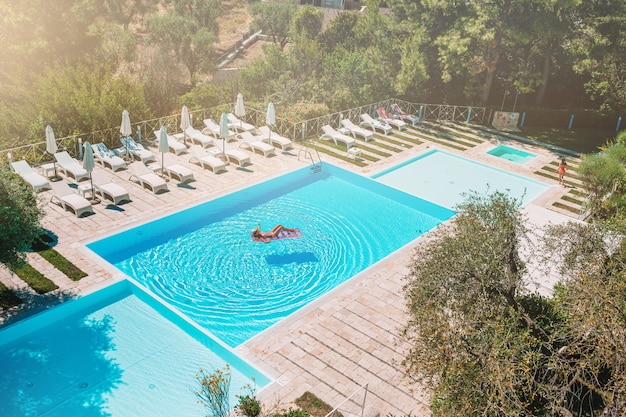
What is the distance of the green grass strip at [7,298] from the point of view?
1259cm

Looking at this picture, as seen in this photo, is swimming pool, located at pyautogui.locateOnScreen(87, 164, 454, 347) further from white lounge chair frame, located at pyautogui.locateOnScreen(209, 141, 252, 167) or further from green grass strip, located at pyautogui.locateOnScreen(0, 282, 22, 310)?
green grass strip, located at pyautogui.locateOnScreen(0, 282, 22, 310)

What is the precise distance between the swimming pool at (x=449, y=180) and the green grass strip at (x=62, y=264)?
40.0 feet

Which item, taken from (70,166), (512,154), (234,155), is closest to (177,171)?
(234,155)

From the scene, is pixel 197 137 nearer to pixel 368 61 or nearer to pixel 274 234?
pixel 274 234

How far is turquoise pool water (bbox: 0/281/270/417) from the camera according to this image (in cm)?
1064

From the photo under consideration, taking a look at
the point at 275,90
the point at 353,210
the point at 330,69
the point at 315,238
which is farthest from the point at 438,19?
the point at 315,238

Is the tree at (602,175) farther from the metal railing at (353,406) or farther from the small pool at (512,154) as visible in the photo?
the metal railing at (353,406)

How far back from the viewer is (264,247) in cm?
1688

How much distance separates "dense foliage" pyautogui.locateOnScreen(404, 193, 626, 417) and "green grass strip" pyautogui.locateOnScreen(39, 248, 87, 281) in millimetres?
9074

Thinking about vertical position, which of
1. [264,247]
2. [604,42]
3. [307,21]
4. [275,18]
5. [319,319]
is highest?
[604,42]

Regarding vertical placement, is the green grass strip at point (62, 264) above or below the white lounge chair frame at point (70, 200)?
below

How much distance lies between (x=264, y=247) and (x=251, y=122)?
37.1ft

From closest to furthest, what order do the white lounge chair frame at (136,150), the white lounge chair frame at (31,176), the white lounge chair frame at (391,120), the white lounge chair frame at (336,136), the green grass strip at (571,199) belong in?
the white lounge chair frame at (31,176) < the white lounge chair frame at (136,150) < the green grass strip at (571,199) < the white lounge chair frame at (336,136) < the white lounge chair frame at (391,120)

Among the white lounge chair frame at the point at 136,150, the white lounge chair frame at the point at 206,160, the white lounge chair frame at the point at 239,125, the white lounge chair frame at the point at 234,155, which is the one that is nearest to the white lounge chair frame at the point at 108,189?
the white lounge chair frame at the point at 136,150
